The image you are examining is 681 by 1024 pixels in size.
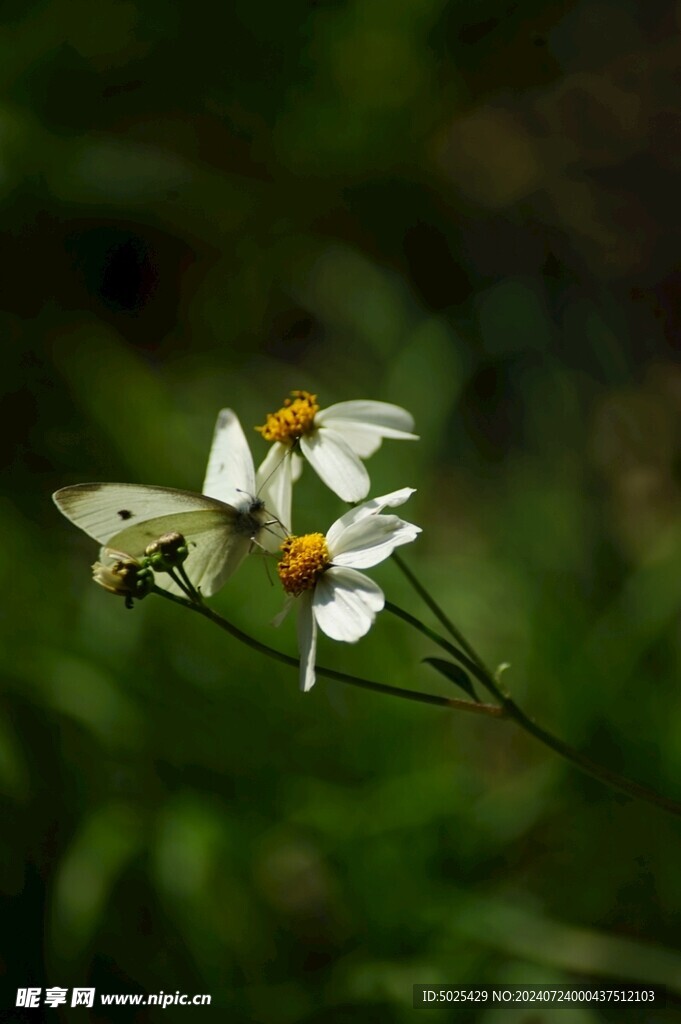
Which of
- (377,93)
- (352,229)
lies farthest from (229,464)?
(377,93)

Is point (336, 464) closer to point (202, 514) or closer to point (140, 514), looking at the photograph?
point (202, 514)

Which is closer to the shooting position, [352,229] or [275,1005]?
[275,1005]

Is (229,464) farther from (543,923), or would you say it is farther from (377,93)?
(377,93)

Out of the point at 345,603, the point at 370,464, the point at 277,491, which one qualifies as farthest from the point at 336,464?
the point at 370,464

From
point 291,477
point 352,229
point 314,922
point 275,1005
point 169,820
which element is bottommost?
point 275,1005

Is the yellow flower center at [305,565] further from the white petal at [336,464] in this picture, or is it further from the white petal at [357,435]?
the white petal at [357,435]

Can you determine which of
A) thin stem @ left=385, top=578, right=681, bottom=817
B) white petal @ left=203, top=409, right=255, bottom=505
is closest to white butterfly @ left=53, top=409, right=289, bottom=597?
white petal @ left=203, top=409, right=255, bottom=505
